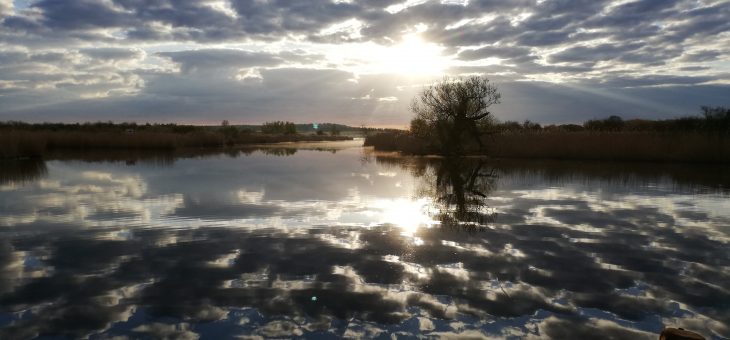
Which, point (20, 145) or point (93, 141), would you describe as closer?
point (20, 145)

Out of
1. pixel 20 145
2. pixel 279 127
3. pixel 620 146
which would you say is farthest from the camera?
pixel 279 127

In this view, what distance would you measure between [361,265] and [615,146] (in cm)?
2789

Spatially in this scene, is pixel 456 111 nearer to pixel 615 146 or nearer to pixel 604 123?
pixel 615 146

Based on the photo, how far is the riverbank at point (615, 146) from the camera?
27984mm

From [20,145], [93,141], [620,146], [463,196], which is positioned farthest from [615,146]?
[93,141]

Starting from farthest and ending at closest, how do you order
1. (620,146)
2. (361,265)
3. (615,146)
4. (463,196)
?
(615,146)
(620,146)
(463,196)
(361,265)

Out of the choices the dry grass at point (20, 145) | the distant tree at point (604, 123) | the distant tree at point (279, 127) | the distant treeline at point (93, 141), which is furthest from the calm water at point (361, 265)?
the distant tree at point (279, 127)

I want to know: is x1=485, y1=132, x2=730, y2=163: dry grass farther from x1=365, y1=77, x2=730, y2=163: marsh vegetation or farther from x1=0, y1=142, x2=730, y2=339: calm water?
x1=0, y1=142, x2=730, y2=339: calm water

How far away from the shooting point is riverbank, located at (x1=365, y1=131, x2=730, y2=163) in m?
28.0

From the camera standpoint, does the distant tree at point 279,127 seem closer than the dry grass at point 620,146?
No

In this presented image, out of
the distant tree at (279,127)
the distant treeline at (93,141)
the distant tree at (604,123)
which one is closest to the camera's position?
the distant treeline at (93,141)

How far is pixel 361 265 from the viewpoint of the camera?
7.31 m

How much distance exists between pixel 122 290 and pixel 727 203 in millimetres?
14327

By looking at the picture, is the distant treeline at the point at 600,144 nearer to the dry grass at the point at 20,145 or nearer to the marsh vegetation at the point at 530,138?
the marsh vegetation at the point at 530,138
